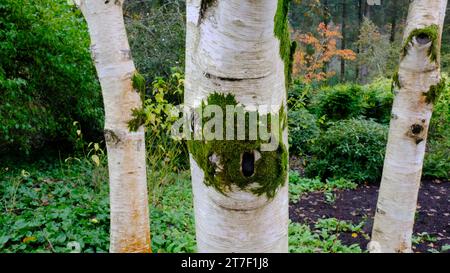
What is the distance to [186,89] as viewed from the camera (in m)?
1.04

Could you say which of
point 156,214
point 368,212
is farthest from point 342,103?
point 156,214

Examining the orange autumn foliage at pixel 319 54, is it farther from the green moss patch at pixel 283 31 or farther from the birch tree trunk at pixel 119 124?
the green moss patch at pixel 283 31

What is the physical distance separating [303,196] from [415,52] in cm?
425

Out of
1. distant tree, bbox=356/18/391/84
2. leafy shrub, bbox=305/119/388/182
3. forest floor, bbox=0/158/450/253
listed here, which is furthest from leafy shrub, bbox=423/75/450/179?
distant tree, bbox=356/18/391/84

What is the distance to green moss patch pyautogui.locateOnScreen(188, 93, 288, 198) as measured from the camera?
952 mm

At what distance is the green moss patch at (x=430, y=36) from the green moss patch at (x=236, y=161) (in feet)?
4.57

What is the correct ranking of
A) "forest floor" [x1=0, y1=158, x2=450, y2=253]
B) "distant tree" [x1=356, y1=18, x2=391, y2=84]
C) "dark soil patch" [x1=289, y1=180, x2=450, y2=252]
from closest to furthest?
"forest floor" [x1=0, y1=158, x2=450, y2=253], "dark soil patch" [x1=289, y1=180, x2=450, y2=252], "distant tree" [x1=356, y1=18, x2=391, y2=84]

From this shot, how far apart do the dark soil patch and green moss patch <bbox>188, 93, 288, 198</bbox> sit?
3.56 m

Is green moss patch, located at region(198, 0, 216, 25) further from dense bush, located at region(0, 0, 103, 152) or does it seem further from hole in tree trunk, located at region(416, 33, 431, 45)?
dense bush, located at region(0, 0, 103, 152)

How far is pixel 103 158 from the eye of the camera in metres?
6.09

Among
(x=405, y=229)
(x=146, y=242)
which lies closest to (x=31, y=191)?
(x=146, y=242)

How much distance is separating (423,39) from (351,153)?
518 cm

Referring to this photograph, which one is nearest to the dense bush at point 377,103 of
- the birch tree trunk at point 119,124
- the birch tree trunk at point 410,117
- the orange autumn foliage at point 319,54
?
the orange autumn foliage at point 319,54

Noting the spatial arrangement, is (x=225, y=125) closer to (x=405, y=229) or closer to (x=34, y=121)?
(x=405, y=229)
